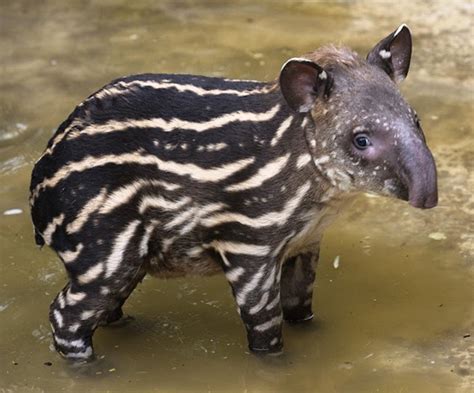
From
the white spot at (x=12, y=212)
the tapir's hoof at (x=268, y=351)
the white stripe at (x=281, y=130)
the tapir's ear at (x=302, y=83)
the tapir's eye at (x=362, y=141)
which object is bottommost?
the white spot at (x=12, y=212)

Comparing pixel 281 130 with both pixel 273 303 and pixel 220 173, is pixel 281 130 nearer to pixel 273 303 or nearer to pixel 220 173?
pixel 220 173

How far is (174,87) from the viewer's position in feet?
19.7

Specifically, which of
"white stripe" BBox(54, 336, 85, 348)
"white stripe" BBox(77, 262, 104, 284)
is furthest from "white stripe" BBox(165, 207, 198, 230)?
"white stripe" BBox(54, 336, 85, 348)

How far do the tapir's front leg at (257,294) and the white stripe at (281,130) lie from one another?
572 mm

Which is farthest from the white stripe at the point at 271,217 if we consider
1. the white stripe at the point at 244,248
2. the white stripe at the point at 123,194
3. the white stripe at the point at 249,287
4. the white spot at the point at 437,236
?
the white spot at the point at 437,236

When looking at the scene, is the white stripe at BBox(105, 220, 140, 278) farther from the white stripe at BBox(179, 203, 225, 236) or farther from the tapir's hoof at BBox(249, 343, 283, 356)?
the tapir's hoof at BBox(249, 343, 283, 356)

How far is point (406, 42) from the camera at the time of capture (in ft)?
19.5

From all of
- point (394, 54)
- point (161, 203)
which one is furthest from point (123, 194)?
point (394, 54)

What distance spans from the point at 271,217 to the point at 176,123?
65 centimetres

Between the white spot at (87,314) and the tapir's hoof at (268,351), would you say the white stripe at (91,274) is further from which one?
the tapir's hoof at (268,351)

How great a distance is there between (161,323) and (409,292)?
140cm

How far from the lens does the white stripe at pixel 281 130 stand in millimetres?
5754

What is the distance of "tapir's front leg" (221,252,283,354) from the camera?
5.93 m

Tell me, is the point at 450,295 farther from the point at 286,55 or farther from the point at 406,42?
the point at 286,55
